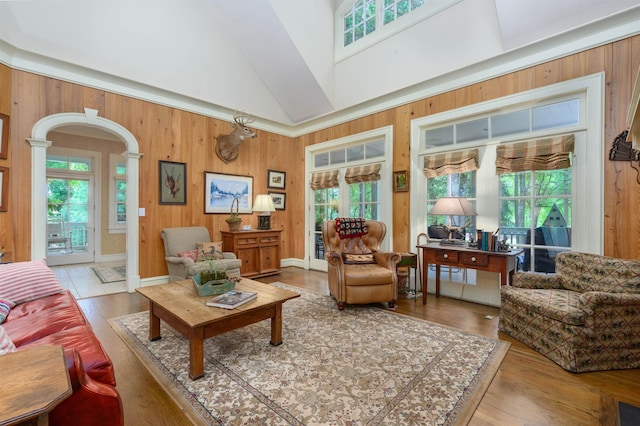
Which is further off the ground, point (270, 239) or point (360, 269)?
point (270, 239)

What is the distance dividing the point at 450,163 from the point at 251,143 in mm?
3476

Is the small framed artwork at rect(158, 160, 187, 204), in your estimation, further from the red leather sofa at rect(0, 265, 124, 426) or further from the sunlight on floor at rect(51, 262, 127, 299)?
the red leather sofa at rect(0, 265, 124, 426)

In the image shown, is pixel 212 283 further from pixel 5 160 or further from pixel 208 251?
pixel 5 160

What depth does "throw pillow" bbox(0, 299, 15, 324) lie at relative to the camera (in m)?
1.79

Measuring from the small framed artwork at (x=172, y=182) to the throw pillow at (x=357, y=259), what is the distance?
2.75 metres

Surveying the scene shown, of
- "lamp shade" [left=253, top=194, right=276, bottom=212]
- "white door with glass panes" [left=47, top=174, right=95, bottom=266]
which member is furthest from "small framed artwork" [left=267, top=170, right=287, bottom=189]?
"white door with glass panes" [left=47, top=174, right=95, bottom=266]

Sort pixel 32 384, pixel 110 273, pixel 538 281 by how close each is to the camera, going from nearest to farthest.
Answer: pixel 32 384, pixel 538 281, pixel 110 273

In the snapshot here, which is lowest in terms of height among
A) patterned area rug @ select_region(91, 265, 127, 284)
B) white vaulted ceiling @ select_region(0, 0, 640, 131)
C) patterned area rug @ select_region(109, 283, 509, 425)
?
patterned area rug @ select_region(109, 283, 509, 425)

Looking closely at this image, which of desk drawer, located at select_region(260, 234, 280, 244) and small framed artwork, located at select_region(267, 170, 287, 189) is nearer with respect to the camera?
desk drawer, located at select_region(260, 234, 280, 244)

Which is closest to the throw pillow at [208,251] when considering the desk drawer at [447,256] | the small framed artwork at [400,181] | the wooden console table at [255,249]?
the wooden console table at [255,249]

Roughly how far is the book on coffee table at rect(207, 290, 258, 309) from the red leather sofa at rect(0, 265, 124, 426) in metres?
0.75

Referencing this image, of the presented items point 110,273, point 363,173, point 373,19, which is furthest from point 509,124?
point 110,273

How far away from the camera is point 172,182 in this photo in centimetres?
443

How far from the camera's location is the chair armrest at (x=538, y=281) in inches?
105
